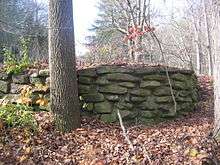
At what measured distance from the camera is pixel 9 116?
661cm

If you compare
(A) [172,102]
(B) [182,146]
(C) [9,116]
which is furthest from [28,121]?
(A) [172,102]

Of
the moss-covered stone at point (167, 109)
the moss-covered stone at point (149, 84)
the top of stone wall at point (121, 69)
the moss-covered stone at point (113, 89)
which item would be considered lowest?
the moss-covered stone at point (167, 109)

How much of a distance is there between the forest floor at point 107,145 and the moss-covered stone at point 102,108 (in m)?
0.36

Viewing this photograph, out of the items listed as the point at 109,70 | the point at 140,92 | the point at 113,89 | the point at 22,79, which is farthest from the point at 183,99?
the point at 22,79

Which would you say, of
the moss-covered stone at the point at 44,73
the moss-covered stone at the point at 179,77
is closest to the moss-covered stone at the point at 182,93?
the moss-covered stone at the point at 179,77

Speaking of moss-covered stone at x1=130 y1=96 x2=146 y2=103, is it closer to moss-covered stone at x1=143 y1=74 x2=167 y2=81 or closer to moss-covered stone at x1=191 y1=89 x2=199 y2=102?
moss-covered stone at x1=143 y1=74 x2=167 y2=81

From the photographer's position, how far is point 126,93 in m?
7.69

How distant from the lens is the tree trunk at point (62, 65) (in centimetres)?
671

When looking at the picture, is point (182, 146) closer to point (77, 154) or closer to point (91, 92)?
point (77, 154)

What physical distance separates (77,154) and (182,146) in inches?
61.0

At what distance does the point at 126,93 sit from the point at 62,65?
1.56 metres

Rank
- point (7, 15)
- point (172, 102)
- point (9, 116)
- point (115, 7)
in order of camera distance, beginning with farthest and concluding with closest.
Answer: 1. point (7, 15)
2. point (115, 7)
3. point (172, 102)
4. point (9, 116)

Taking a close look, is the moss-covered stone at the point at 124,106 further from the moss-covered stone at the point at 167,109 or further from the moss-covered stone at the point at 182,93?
the moss-covered stone at the point at 182,93

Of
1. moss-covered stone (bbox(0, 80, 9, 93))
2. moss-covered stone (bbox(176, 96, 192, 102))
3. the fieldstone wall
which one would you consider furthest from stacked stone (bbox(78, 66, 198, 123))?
moss-covered stone (bbox(0, 80, 9, 93))
